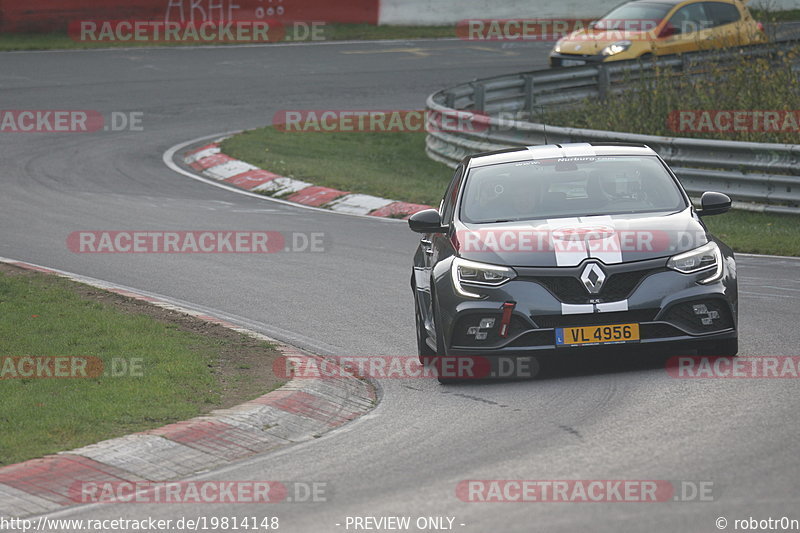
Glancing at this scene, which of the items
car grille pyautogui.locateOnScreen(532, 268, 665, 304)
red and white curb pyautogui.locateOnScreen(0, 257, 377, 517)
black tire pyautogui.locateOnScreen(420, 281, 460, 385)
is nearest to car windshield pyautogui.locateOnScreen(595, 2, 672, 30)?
black tire pyautogui.locateOnScreen(420, 281, 460, 385)

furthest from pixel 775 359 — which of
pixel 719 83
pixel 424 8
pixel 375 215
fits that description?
pixel 424 8

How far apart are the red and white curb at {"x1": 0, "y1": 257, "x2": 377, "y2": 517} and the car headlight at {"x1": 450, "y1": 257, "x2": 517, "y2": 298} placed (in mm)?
982

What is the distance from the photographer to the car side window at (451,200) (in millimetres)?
10220

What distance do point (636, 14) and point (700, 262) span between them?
20562mm

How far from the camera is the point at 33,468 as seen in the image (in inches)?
276

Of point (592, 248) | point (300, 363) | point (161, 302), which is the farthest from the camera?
point (161, 302)

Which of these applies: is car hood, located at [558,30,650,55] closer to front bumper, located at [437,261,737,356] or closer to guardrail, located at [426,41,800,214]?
guardrail, located at [426,41,800,214]

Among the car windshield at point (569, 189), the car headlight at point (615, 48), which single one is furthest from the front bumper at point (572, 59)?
the car windshield at point (569, 189)

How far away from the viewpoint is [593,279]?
8.75 m

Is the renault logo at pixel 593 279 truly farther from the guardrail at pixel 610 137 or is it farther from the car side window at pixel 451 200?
the guardrail at pixel 610 137

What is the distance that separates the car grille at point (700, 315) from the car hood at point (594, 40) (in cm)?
1945

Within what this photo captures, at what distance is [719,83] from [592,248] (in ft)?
46.3

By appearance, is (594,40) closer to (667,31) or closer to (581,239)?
(667,31)

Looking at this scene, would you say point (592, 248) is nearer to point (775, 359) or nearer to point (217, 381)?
point (775, 359)
